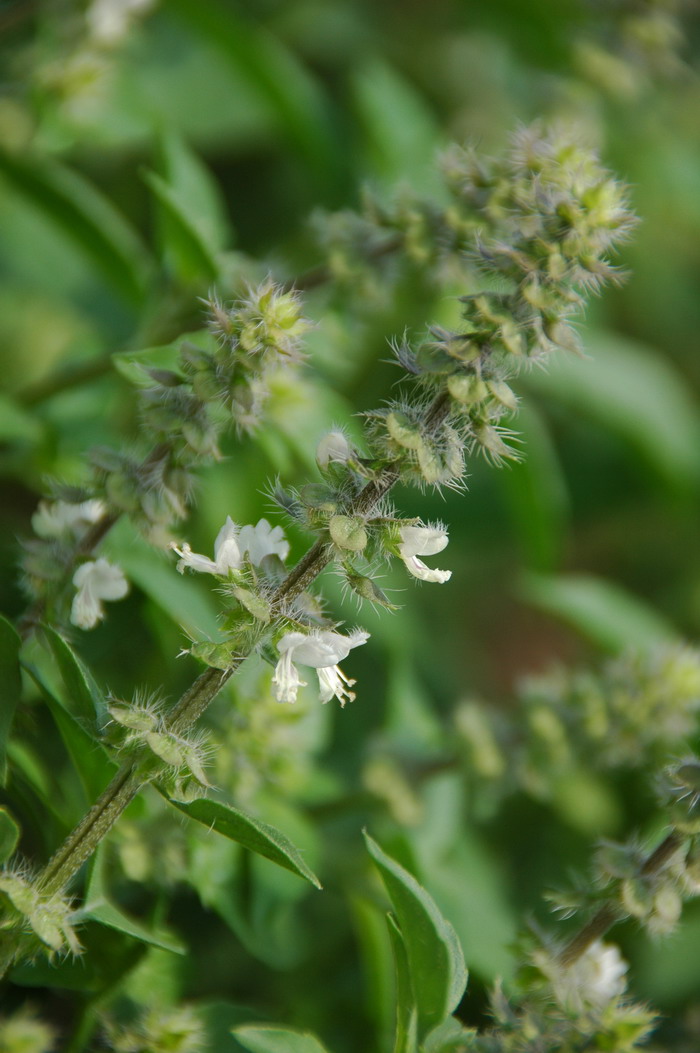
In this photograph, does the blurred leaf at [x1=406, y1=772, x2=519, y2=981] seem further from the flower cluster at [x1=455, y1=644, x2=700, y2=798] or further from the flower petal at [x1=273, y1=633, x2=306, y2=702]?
the flower petal at [x1=273, y1=633, x2=306, y2=702]

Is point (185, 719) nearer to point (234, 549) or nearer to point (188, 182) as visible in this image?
point (234, 549)

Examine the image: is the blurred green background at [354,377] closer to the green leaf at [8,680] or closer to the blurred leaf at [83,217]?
the blurred leaf at [83,217]

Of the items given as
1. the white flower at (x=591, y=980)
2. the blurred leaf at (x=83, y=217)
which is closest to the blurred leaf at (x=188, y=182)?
the blurred leaf at (x=83, y=217)

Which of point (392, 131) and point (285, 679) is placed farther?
point (392, 131)

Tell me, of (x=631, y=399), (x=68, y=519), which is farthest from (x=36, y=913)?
(x=631, y=399)

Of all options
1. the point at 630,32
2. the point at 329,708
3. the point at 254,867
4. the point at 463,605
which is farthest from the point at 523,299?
the point at 463,605

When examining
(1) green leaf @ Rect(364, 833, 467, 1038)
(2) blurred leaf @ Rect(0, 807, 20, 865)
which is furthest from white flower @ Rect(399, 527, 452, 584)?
(2) blurred leaf @ Rect(0, 807, 20, 865)
